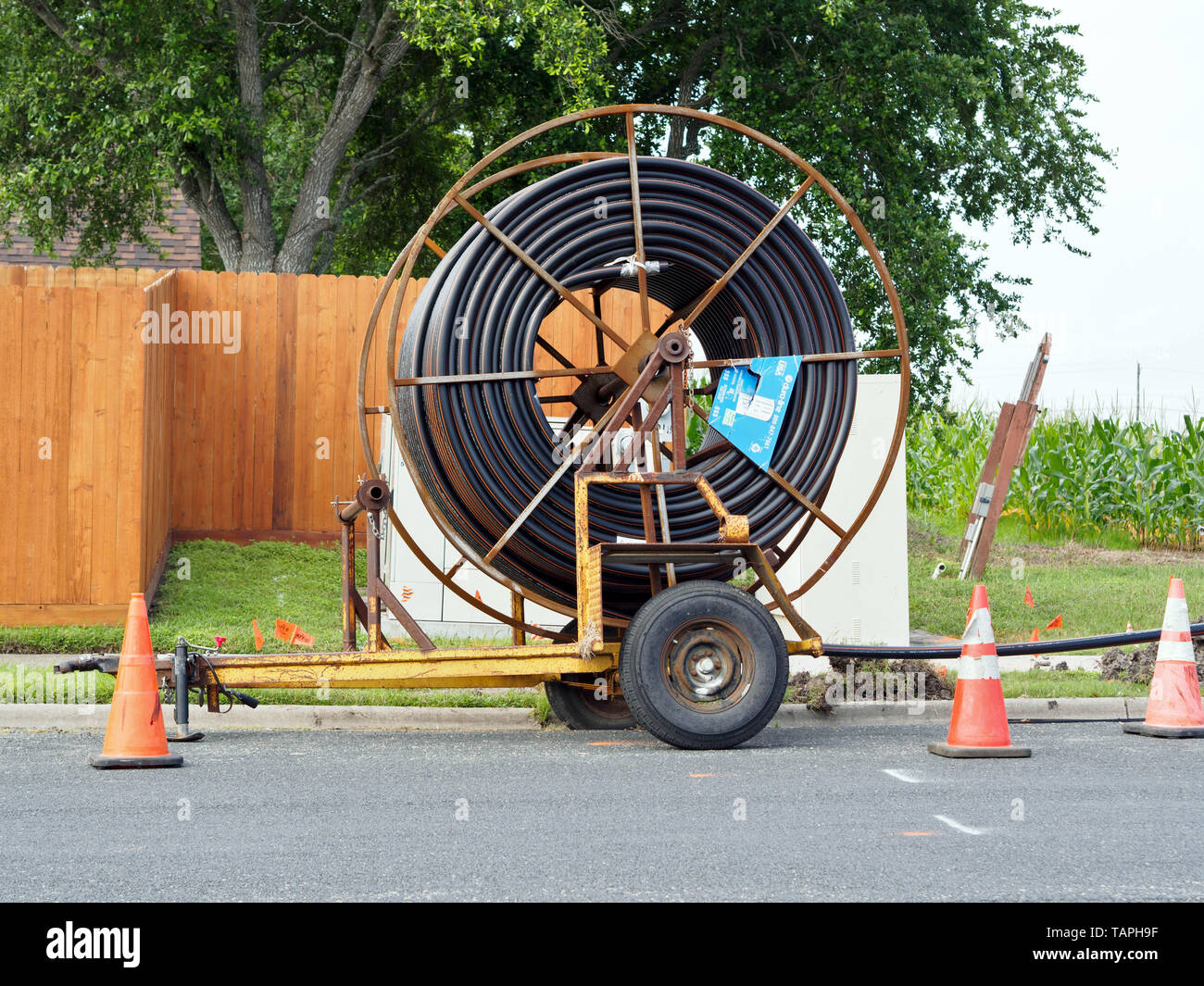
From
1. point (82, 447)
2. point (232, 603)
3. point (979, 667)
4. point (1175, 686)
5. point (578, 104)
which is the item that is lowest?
point (1175, 686)

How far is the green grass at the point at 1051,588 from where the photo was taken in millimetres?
13555

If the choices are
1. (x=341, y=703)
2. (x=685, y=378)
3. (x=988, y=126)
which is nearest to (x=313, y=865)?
(x=341, y=703)

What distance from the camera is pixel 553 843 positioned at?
17.8 ft

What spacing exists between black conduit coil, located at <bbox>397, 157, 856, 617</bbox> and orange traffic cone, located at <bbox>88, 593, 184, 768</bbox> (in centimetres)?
176

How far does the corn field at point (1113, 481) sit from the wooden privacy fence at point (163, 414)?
7703 mm

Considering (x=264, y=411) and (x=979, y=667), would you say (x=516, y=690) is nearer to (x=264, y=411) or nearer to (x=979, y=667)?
(x=979, y=667)

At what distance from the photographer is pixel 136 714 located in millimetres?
7094

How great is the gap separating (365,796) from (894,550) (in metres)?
6.57

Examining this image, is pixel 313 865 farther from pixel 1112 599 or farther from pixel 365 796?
pixel 1112 599

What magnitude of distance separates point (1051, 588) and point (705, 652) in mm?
9298

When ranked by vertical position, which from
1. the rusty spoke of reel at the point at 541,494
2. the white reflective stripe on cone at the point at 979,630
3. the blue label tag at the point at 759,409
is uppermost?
the blue label tag at the point at 759,409

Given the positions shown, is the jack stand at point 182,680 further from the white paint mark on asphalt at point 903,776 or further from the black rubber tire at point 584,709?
the white paint mark on asphalt at point 903,776

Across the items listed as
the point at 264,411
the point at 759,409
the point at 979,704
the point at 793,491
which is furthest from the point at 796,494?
the point at 264,411

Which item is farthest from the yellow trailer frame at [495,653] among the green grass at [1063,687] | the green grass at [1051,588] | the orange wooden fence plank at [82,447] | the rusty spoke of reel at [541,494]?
the green grass at [1051,588]
